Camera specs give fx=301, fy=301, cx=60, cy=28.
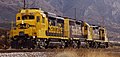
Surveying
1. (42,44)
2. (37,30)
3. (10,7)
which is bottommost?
(42,44)

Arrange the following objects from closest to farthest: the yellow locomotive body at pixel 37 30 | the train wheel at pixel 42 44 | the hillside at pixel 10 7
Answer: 1. the yellow locomotive body at pixel 37 30
2. the train wheel at pixel 42 44
3. the hillside at pixel 10 7

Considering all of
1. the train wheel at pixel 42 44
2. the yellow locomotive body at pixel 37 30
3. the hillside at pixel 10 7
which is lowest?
the train wheel at pixel 42 44

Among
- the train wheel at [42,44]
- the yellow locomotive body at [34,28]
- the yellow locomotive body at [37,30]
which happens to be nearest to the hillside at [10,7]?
the yellow locomotive body at [37,30]

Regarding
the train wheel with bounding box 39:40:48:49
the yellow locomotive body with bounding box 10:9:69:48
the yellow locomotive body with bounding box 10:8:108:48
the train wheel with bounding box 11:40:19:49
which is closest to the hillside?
the yellow locomotive body with bounding box 10:8:108:48

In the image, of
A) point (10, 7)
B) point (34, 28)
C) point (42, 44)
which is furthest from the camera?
point (10, 7)

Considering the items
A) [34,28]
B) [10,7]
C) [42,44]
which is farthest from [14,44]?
[10,7]

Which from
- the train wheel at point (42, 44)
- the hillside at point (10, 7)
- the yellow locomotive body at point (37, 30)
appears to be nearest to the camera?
the yellow locomotive body at point (37, 30)

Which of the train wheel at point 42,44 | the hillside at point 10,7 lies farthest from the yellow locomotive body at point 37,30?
the hillside at point 10,7

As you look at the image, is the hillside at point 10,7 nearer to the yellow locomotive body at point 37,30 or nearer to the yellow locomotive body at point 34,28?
the yellow locomotive body at point 37,30

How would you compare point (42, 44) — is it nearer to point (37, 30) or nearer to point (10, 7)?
point (37, 30)

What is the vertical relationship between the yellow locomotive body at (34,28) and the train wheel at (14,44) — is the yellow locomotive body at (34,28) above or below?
above

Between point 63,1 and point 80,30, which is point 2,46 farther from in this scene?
point 63,1

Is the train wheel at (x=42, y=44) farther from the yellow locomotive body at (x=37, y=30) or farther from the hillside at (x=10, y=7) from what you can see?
the hillside at (x=10, y=7)

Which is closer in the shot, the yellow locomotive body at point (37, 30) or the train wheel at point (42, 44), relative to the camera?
the yellow locomotive body at point (37, 30)
